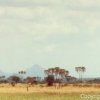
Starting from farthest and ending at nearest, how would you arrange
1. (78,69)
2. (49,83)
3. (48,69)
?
(78,69), (48,69), (49,83)

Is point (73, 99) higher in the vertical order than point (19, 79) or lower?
lower

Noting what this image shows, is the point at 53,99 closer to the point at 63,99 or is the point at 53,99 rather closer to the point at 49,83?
the point at 63,99

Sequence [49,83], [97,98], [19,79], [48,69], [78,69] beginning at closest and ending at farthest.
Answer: [97,98] < [49,83] < [48,69] < [78,69] < [19,79]

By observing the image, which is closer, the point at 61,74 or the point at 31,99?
the point at 31,99

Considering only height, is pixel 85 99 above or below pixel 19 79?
below

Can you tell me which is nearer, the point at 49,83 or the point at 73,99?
the point at 73,99

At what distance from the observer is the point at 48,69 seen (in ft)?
471

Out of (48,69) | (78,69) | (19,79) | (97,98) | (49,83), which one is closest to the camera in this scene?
(97,98)

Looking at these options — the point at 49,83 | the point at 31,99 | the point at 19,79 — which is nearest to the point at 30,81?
the point at 19,79

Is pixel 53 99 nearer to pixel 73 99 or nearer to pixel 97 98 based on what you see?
pixel 73 99

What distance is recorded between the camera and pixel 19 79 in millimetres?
177000

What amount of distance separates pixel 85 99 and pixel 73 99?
2570 millimetres

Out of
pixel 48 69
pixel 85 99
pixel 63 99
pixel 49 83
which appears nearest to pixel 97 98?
pixel 85 99

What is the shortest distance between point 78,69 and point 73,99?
4638 inches
